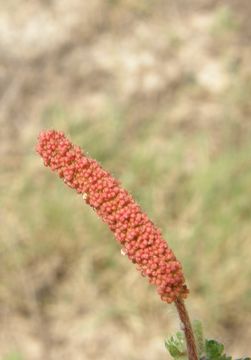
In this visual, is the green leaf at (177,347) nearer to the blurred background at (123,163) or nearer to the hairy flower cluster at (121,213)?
the hairy flower cluster at (121,213)

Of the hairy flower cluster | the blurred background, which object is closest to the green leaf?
the hairy flower cluster

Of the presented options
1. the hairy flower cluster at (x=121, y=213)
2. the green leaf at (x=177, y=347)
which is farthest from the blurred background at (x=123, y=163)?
the hairy flower cluster at (x=121, y=213)

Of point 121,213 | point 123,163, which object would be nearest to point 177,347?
point 121,213

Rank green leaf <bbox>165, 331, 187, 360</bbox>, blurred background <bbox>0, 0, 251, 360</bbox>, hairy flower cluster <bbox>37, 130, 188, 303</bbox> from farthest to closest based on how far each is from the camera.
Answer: blurred background <bbox>0, 0, 251, 360</bbox> → green leaf <bbox>165, 331, 187, 360</bbox> → hairy flower cluster <bbox>37, 130, 188, 303</bbox>

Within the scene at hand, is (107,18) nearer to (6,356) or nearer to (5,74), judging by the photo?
(5,74)

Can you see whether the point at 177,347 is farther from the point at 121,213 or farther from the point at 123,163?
the point at 123,163

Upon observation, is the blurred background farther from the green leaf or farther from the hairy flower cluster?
the hairy flower cluster
